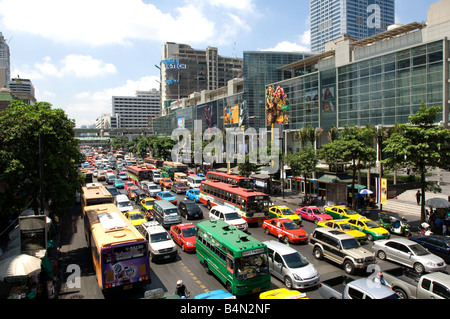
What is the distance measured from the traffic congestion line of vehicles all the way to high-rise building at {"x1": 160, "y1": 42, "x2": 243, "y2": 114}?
134 metres

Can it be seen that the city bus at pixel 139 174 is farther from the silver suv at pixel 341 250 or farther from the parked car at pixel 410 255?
the parked car at pixel 410 255

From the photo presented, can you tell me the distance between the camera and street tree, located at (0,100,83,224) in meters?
15.8

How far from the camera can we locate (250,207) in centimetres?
2462

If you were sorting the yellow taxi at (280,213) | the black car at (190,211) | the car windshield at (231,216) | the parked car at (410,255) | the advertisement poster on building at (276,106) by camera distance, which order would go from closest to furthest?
the parked car at (410,255)
the car windshield at (231,216)
the yellow taxi at (280,213)
the black car at (190,211)
the advertisement poster on building at (276,106)

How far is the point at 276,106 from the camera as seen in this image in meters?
62.9

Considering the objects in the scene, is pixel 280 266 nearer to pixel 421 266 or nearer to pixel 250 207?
pixel 421 266

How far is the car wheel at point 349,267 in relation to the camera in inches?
597

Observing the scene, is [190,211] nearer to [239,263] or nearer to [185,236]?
[185,236]

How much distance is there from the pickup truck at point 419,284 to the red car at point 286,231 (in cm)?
725

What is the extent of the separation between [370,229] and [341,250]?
22.7 feet

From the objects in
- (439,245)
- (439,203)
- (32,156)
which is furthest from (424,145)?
(32,156)

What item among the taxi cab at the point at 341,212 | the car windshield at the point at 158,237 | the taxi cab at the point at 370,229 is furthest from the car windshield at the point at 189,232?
the taxi cab at the point at 341,212

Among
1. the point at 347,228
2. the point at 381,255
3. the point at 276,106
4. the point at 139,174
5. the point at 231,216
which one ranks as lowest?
the point at 381,255

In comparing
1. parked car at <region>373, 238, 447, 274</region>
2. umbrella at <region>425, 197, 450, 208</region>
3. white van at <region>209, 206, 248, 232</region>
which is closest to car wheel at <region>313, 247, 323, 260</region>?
parked car at <region>373, 238, 447, 274</region>
